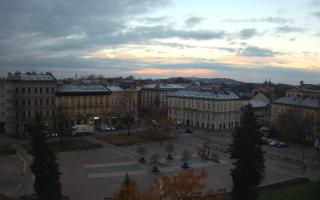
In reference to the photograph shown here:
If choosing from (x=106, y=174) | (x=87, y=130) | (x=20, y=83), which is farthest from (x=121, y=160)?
(x=20, y=83)

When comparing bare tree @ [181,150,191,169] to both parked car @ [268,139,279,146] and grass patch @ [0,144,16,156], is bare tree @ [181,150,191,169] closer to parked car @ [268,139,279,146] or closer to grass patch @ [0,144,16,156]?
parked car @ [268,139,279,146]

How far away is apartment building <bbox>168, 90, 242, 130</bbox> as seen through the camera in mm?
93125

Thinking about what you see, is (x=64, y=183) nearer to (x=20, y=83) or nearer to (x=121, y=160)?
(x=121, y=160)

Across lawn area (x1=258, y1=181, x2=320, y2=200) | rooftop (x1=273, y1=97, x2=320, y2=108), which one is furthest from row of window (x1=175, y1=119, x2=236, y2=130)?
lawn area (x1=258, y1=181, x2=320, y2=200)

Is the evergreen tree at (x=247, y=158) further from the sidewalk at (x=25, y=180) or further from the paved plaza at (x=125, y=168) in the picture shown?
the sidewalk at (x=25, y=180)

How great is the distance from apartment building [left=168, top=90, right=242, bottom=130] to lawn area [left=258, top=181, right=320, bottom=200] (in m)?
44.3

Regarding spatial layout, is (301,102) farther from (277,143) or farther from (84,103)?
(84,103)

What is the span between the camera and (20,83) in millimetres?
81188

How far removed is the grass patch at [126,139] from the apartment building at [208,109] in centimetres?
1965

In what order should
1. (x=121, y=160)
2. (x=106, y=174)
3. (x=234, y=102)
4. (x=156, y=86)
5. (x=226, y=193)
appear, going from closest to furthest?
(x=226, y=193) → (x=106, y=174) → (x=121, y=160) → (x=234, y=102) → (x=156, y=86)

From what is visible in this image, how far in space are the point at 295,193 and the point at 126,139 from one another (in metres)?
36.5

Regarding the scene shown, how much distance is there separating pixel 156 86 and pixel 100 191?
76.4 meters

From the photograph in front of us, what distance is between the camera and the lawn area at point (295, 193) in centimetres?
4428

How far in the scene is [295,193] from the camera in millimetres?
45875
